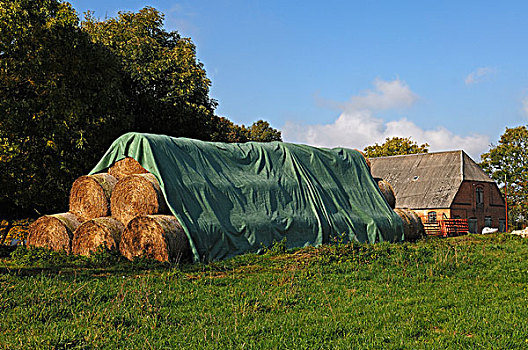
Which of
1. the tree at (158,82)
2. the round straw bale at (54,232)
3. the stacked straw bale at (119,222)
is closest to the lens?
the stacked straw bale at (119,222)

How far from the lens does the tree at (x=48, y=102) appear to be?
18.4m

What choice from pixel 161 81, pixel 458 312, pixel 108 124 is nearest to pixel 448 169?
pixel 161 81

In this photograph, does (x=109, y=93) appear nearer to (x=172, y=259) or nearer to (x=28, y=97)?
(x=28, y=97)

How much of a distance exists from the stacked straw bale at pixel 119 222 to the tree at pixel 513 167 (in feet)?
165

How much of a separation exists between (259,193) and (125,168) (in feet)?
13.7

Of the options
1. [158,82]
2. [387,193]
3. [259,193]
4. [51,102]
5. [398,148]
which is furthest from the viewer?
[398,148]

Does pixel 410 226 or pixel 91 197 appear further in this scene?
pixel 410 226

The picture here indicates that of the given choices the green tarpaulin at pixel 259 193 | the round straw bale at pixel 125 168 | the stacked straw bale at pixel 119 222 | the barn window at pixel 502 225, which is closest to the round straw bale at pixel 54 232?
the stacked straw bale at pixel 119 222

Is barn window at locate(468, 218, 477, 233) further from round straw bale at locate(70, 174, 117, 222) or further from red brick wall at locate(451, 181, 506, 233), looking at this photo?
round straw bale at locate(70, 174, 117, 222)

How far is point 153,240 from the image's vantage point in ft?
41.0

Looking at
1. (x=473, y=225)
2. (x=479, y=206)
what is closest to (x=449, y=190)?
(x=479, y=206)

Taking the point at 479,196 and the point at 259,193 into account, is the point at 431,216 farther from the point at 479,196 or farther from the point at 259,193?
the point at 259,193

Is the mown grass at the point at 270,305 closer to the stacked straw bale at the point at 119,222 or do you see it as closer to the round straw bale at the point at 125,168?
the stacked straw bale at the point at 119,222

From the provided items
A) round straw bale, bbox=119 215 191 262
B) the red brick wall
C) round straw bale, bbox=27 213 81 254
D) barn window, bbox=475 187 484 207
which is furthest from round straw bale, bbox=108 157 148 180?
barn window, bbox=475 187 484 207
